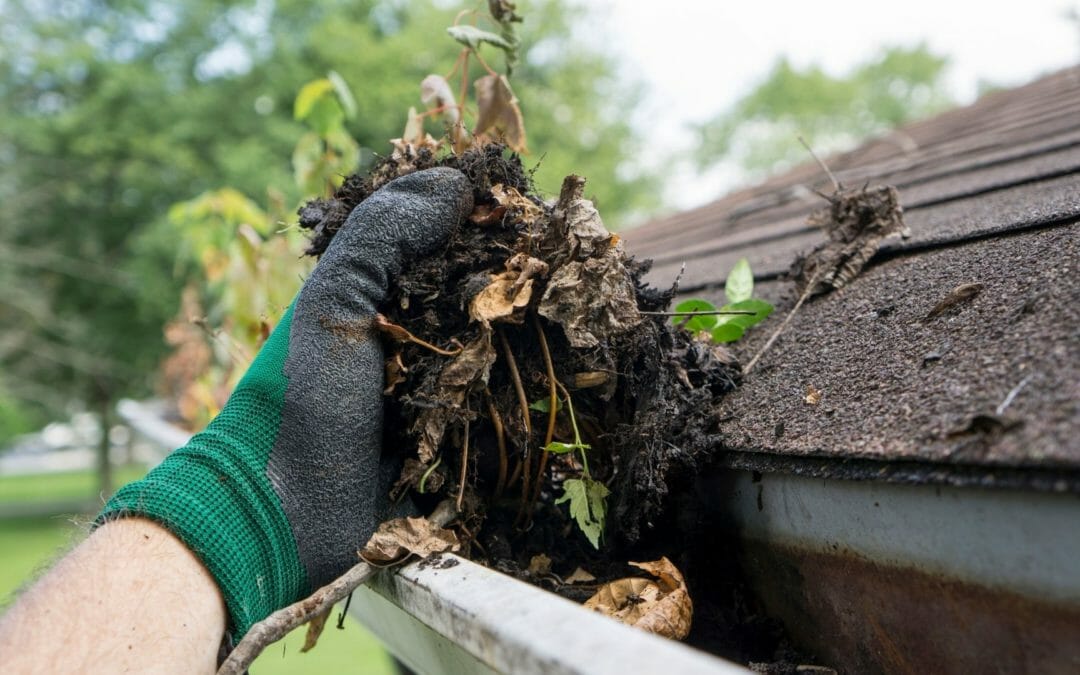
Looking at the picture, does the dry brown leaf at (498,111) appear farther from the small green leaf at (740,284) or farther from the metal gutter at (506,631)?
the metal gutter at (506,631)

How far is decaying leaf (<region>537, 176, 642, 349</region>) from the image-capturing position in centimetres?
101

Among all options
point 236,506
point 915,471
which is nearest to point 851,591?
point 915,471

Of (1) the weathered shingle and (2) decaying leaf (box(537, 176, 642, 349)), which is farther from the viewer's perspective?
(2) decaying leaf (box(537, 176, 642, 349))

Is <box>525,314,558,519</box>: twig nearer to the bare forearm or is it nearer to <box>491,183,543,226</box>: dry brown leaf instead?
<box>491,183,543,226</box>: dry brown leaf

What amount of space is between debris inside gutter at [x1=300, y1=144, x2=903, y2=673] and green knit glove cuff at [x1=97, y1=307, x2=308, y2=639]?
0.57 ft

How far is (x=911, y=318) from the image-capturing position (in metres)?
1.01

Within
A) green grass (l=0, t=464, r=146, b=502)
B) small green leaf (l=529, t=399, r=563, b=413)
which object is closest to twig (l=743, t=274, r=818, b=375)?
small green leaf (l=529, t=399, r=563, b=413)

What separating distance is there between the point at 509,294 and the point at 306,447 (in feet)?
1.14

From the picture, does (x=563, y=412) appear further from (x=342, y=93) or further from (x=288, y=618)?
(x=342, y=93)

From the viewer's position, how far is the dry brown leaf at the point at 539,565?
1.04m

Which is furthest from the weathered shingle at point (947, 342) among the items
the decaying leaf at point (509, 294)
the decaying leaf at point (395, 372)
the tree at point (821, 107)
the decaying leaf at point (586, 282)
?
the tree at point (821, 107)

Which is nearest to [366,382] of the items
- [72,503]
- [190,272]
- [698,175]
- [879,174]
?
[879,174]

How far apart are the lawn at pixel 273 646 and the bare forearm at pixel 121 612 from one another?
62 mm

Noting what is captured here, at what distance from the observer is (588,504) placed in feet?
3.40
